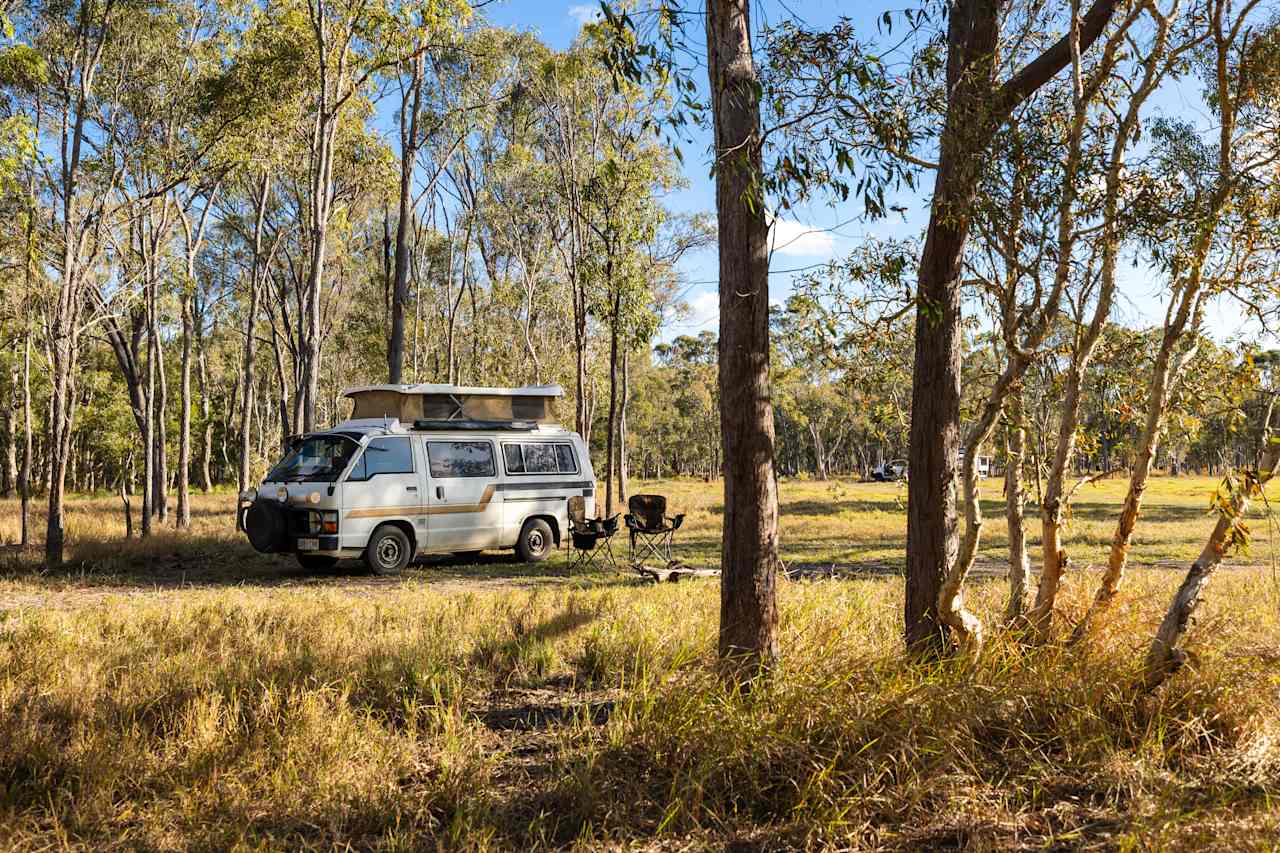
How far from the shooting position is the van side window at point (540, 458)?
1423cm

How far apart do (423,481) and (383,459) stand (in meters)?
0.71

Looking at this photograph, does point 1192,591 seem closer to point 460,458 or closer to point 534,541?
point 460,458

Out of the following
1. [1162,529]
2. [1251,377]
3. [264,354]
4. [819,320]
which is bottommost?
[1162,529]

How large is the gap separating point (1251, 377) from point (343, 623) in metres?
7.31

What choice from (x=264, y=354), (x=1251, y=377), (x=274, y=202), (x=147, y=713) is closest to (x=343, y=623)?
(x=147, y=713)

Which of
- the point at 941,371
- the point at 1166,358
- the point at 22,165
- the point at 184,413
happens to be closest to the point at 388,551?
the point at 22,165

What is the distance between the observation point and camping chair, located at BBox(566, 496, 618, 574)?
42.1 ft

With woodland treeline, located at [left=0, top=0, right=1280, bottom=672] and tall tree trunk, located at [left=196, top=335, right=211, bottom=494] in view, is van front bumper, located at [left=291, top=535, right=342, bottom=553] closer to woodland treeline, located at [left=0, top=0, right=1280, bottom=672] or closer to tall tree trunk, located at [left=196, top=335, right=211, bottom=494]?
woodland treeline, located at [left=0, top=0, right=1280, bottom=672]

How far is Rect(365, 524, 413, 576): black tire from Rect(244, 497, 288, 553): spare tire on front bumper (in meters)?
1.12

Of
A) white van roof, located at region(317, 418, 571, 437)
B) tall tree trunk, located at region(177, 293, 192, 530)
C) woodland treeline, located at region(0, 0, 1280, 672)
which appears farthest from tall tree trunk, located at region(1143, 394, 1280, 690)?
tall tree trunk, located at region(177, 293, 192, 530)

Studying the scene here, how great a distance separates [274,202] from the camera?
26.4 meters

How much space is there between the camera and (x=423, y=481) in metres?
13.0

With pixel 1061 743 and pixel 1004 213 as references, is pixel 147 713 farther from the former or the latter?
pixel 1004 213

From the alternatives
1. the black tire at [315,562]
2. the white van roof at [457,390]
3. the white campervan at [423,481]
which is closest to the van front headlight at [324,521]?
the white campervan at [423,481]
